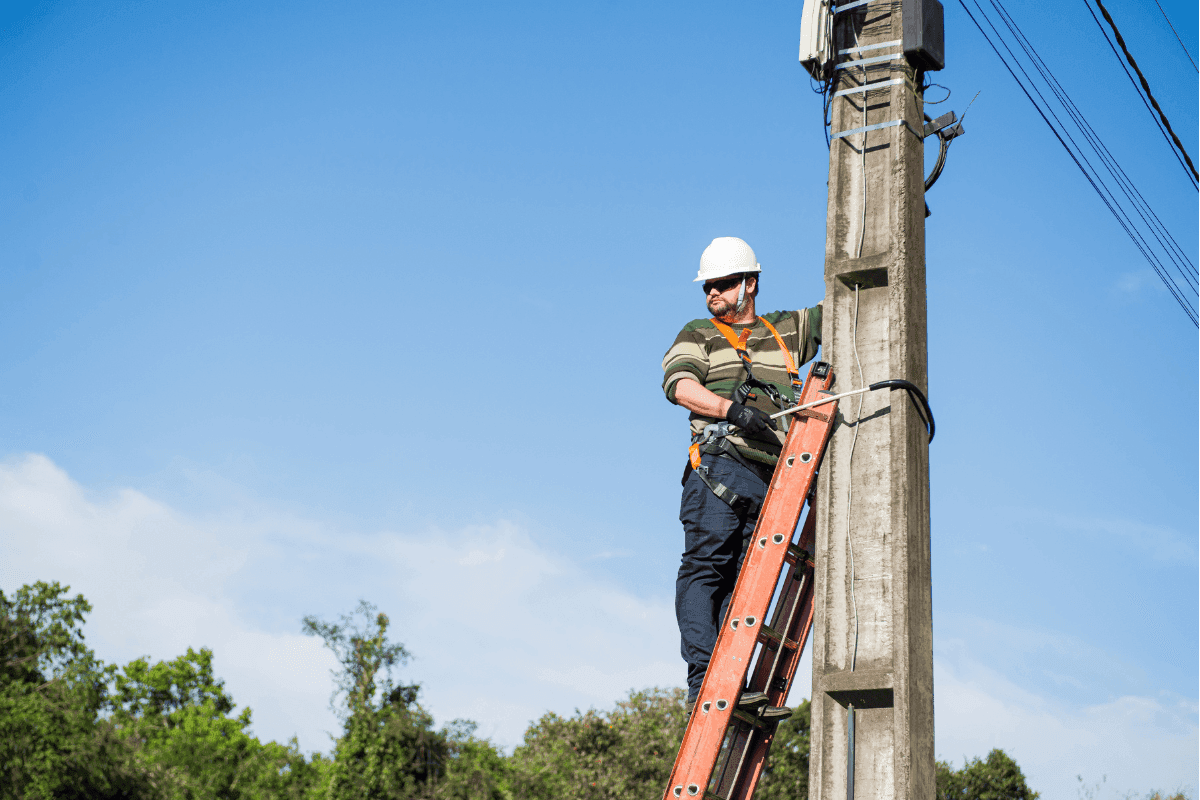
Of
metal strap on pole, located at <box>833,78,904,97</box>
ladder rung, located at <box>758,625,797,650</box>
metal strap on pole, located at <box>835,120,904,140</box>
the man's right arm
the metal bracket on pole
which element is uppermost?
the metal bracket on pole

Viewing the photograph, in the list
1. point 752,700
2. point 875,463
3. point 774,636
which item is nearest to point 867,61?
point 875,463

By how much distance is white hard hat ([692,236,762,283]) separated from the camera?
16.5ft

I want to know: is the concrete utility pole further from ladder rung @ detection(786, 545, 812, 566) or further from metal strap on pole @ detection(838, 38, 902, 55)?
ladder rung @ detection(786, 545, 812, 566)

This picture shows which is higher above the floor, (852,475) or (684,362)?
(684,362)

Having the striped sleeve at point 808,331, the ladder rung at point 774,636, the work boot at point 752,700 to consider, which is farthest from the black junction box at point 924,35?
the work boot at point 752,700

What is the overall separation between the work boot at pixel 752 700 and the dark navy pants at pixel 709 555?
1.48 ft

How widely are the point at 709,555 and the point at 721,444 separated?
450mm

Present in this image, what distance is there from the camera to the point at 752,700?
157 inches

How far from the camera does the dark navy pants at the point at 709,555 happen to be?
4.52m

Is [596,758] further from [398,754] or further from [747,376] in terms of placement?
[747,376]

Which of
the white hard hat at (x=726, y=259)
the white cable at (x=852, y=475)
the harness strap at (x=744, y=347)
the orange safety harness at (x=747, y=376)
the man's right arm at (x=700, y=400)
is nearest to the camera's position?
the white cable at (x=852, y=475)

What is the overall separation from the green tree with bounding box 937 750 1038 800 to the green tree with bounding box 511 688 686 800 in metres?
6.99

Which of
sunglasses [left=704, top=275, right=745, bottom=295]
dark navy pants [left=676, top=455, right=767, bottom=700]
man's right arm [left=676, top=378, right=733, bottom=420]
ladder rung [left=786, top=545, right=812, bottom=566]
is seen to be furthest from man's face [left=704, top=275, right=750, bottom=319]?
ladder rung [left=786, top=545, right=812, bottom=566]

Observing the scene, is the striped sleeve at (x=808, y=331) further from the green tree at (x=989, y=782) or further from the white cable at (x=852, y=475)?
the green tree at (x=989, y=782)
